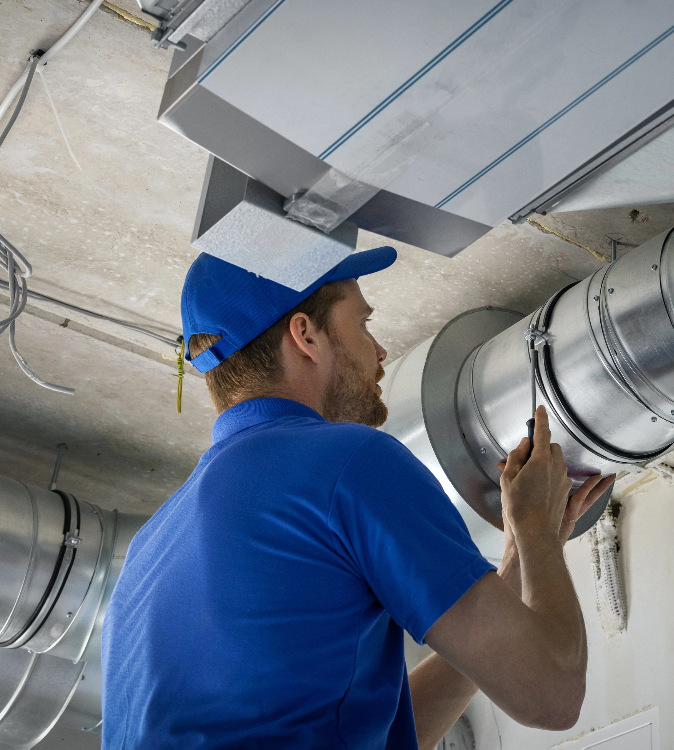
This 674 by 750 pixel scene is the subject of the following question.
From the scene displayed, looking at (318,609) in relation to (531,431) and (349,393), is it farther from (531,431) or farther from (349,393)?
(531,431)

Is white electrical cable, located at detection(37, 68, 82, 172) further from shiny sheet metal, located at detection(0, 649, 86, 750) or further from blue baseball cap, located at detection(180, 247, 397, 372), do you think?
shiny sheet metal, located at detection(0, 649, 86, 750)

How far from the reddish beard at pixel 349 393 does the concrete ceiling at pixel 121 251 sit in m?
0.51

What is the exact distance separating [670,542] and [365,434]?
1152 mm

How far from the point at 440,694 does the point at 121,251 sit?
3.53 ft

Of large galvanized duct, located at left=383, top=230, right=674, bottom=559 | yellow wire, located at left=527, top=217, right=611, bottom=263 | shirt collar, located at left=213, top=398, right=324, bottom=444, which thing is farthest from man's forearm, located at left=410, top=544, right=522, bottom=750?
yellow wire, located at left=527, top=217, right=611, bottom=263

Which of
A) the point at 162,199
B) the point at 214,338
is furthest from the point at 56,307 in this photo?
the point at 214,338

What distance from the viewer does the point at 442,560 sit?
833 millimetres

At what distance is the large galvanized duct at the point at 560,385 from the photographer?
4.00ft

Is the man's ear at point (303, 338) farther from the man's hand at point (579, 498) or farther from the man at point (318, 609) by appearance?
the man's hand at point (579, 498)

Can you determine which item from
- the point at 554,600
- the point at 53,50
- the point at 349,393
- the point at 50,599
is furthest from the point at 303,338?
the point at 50,599

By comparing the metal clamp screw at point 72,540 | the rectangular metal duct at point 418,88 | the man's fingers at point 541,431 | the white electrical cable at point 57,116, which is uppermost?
the white electrical cable at point 57,116

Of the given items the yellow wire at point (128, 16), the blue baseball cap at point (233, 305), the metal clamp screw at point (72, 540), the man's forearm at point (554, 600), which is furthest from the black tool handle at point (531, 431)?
the metal clamp screw at point (72, 540)

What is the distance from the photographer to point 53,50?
127cm

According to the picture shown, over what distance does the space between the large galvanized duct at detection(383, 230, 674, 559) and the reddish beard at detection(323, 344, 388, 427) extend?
11.9 inches
